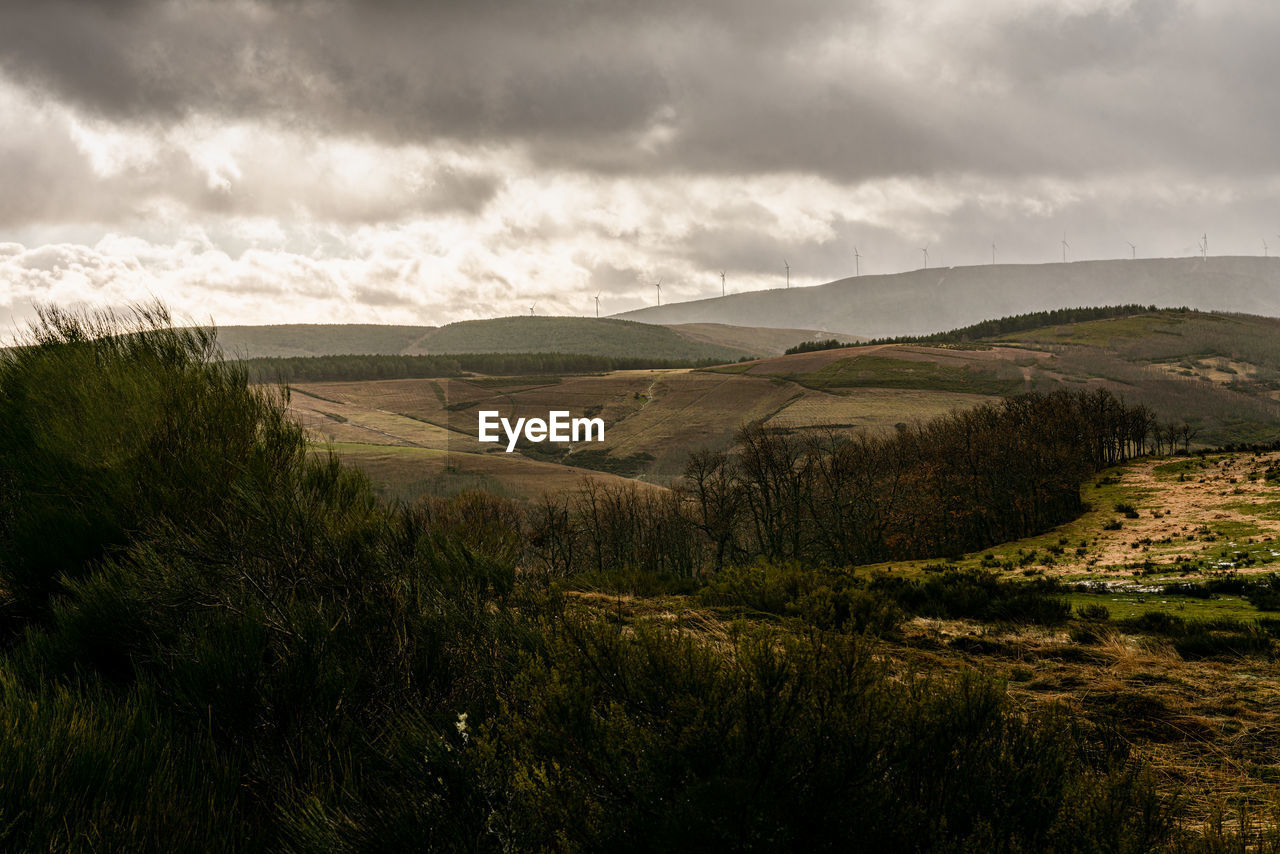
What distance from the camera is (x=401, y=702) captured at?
223 inches

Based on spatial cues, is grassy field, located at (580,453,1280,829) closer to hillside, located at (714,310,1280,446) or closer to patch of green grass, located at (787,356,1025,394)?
hillside, located at (714,310,1280,446)

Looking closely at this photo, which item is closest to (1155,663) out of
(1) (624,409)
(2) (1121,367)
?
(1) (624,409)

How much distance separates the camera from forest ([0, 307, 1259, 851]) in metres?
3.54

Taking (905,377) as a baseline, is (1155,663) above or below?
below

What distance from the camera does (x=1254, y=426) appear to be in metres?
116

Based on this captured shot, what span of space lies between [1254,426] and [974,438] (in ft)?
305

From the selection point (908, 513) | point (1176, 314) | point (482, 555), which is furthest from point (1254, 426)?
point (482, 555)

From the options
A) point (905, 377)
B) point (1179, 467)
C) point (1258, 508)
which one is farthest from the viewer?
point (905, 377)

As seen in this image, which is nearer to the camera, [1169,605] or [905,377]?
[1169,605]

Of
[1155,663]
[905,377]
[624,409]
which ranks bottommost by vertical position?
[624,409]

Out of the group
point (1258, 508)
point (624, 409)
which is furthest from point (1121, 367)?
point (1258, 508)

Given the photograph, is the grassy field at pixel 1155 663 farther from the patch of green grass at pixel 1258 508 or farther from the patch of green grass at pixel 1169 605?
the patch of green grass at pixel 1258 508

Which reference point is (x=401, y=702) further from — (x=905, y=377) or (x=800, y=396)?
(x=905, y=377)

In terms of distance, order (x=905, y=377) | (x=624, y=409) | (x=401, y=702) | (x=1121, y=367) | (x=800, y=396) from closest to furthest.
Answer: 1. (x=401, y=702)
2. (x=800, y=396)
3. (x=905, y=377)
4. (x=1121, y=367)
5. (x=624, y=409)
